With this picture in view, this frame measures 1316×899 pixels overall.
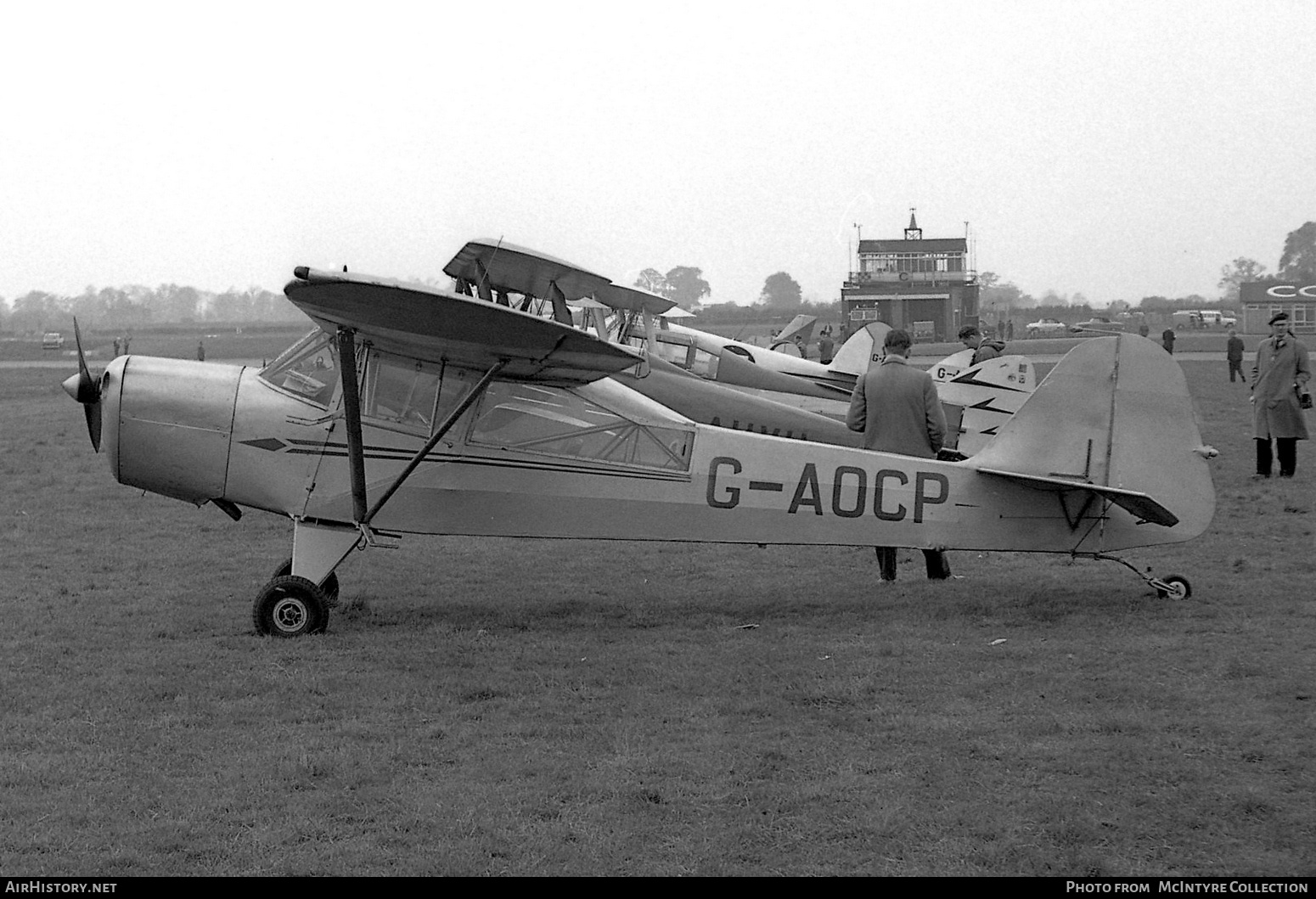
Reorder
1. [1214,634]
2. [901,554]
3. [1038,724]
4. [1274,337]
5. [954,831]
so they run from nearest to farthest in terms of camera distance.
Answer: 1. [954,831]
2. [1038,724]
3. [1214,634]
4. [901,554]
5. [1274,337]

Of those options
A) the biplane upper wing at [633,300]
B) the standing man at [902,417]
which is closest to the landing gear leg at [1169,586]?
the standing man at [902,417]

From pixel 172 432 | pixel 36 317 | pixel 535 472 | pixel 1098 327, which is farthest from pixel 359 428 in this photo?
pixel 36 317

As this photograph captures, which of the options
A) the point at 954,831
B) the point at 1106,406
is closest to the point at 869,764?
the point at 954,831

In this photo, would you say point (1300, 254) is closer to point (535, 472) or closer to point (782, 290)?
point (782, 290)

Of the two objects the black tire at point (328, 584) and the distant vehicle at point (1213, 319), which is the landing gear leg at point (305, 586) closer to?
the black tire at point (328, 584)

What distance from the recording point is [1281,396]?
47.1 feet

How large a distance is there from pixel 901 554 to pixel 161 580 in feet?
19.9

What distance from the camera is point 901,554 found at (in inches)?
434

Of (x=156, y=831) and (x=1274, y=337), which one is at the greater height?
(x=1274, y=337)

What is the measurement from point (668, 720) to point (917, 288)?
68898mm

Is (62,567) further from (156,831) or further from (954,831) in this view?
(954,831)

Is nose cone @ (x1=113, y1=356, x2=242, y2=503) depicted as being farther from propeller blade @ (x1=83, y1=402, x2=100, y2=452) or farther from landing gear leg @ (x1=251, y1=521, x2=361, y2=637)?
landing gear leg @ (x1=251, y1=521, x2=361, y2=637)

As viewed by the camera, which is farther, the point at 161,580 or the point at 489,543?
the point at 489,543

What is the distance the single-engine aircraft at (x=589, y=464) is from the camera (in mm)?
8125
